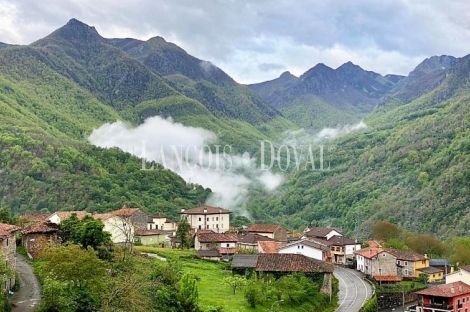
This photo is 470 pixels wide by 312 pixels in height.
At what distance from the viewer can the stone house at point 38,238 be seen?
45031 millimetres

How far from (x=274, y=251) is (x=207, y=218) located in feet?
65.6

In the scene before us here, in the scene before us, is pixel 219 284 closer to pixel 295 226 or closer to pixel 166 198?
pixel 166 198

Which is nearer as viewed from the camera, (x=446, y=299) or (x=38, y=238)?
(x=38, y=238)

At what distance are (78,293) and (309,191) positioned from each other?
16408 cm

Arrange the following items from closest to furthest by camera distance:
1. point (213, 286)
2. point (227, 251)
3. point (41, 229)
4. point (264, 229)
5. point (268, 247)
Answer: point (41, 229)
point (213, 286)
point (227, 251)
point (268, 247)
point (264, 229)

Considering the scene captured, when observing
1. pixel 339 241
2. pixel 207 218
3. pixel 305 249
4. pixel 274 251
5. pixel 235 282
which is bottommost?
pixel 235 282

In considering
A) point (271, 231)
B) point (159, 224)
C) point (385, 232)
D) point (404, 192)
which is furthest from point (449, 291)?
point (404, 192)

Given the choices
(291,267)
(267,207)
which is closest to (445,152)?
(267,207)

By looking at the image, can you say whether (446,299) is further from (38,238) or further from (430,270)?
(38,238)

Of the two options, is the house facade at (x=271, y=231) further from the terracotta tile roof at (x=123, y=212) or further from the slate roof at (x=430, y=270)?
the slate roof at (x=430, y=270)

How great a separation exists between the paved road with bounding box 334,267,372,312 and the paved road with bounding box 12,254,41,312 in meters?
27.7

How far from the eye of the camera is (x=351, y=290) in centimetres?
6309

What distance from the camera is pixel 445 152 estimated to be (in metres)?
163

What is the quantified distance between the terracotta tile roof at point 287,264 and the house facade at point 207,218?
111ft
